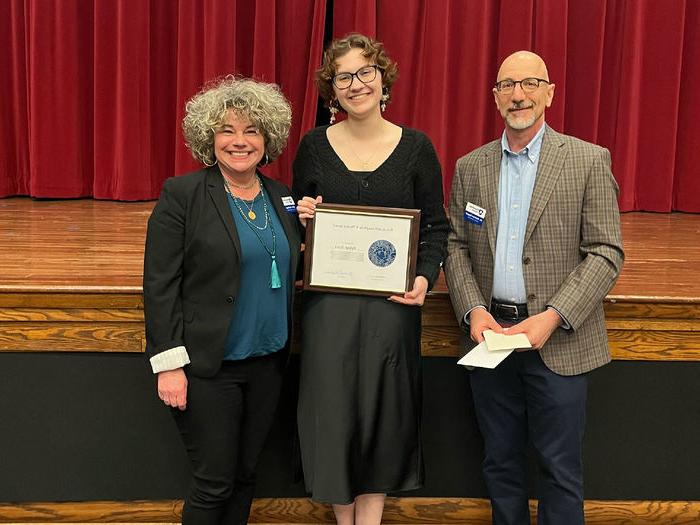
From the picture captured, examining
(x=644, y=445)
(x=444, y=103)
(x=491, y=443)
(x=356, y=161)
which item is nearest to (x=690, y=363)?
(x=644, y=445)

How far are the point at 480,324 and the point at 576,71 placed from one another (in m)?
3.04

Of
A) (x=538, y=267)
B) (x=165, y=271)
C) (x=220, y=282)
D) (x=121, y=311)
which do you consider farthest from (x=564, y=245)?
(x=121, y=311)

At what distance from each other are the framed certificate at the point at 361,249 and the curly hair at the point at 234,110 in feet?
0.75

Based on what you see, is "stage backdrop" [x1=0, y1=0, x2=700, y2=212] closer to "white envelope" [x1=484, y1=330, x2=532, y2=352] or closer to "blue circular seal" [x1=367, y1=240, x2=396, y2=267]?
"blue circular seal" [x1=367, y1=240, x2=396, y2=267]

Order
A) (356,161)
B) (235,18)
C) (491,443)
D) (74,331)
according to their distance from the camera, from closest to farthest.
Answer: (356,161)
(491,443)
(74,331)
(235,18)

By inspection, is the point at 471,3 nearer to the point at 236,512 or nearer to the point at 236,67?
the point at 236,67

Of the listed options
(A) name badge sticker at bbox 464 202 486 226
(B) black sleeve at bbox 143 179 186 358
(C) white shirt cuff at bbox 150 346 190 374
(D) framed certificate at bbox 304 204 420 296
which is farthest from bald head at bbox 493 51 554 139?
(C) white shirt cuff at bbox 150 346 190 374

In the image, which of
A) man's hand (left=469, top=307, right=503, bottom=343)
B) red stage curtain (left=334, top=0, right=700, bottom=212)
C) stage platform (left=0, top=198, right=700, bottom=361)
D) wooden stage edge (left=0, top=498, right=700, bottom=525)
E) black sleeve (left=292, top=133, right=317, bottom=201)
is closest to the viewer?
man's hand (left=469, top=307, right=503, bottom=343)

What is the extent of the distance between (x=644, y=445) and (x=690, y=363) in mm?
294

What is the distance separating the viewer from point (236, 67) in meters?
4.36

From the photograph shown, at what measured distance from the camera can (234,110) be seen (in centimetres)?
181

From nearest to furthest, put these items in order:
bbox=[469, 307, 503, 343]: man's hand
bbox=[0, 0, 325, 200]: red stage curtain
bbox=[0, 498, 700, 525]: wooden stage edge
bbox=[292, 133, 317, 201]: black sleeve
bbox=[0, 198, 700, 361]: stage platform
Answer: bbox=[469, 307, 503, 343]: man's hand
bbox=[292, 133, 317, 201]: black sleeve
bbox=[0, 198, 700, 361]: stage platform
bbox=[0, 498, 700, 525]: wooden stage edge
bbox=[0, 0, 325, 200]: red stage curtain

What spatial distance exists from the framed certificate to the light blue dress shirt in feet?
0.71

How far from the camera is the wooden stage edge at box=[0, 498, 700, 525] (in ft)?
7.86
